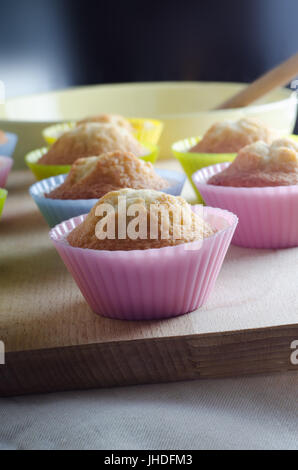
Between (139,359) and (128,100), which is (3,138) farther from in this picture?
(139,359)

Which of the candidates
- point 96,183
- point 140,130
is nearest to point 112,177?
point 96,183

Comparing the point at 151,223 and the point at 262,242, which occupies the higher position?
the point at 151,223

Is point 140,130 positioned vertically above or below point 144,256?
below

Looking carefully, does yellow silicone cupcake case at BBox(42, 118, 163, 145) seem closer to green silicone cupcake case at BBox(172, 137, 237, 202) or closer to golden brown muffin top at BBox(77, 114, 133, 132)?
golden brown muffin top at BBox(77, 114, 133, 132)

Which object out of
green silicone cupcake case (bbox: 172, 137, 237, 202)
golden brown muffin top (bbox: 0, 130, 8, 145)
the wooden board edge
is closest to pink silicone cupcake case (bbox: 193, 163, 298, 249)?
green silicone cupcake case (bbox: 172, 137, 237, 202)
